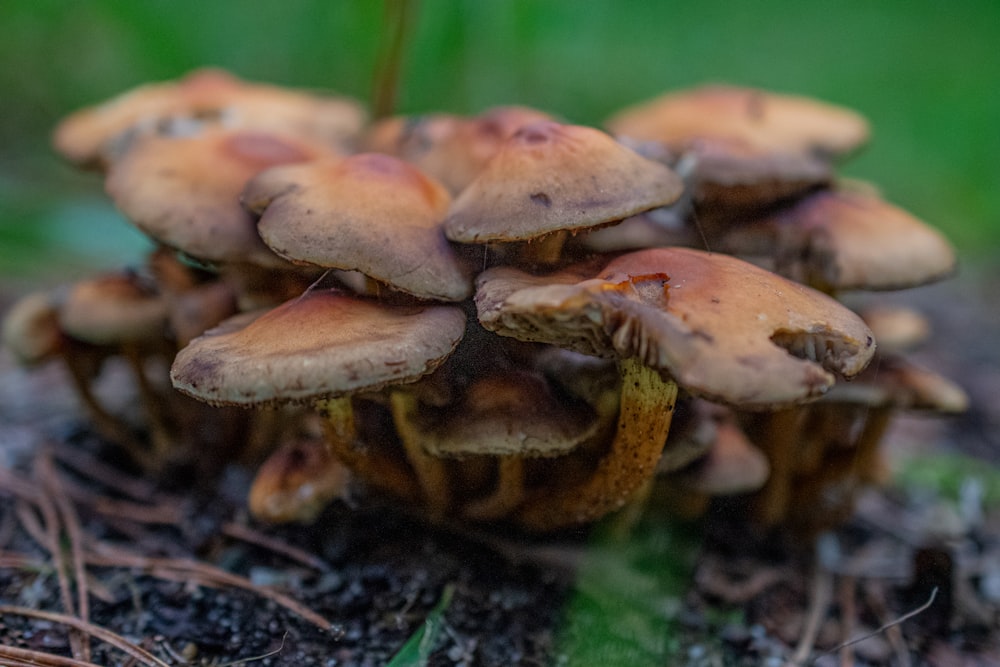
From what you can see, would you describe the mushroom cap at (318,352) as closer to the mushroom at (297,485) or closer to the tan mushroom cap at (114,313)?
the mushroom at (297,485)

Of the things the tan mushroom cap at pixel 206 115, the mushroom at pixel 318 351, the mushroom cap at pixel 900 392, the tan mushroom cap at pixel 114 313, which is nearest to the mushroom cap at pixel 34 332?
the tan mushroom cap at pixel 114 313

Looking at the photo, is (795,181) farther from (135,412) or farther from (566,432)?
(135,412)

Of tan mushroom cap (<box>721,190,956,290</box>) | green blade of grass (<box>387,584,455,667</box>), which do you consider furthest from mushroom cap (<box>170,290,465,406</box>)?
tan mushroom cap (<box>721,190,956,290</box>)

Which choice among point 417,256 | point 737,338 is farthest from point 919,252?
point 417,256

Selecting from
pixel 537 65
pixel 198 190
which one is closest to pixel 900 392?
pixel 198 190

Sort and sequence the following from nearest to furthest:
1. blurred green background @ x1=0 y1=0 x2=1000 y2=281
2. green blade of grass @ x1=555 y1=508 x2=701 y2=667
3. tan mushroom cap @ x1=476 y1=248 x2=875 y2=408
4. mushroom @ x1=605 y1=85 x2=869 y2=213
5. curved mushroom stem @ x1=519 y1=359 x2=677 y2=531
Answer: tan mushroom cap @ x1=476 y1=248 x2=875 y2=408
curved mushroom stem @ x1=519 y1=359 x2=677 y2=531
green blade of grass @ x1=555 y1=508 x2=701 y2=667
mushroom @ x1=605 y1=85 x2=869 y2=213
blurred green background @ x1=0 y1=0 x2=1000 y2=281

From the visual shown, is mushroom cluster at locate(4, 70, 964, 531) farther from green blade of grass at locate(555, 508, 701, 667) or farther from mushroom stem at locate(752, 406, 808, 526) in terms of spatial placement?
green blade of grass at locate(555, 508, 701, 667)
